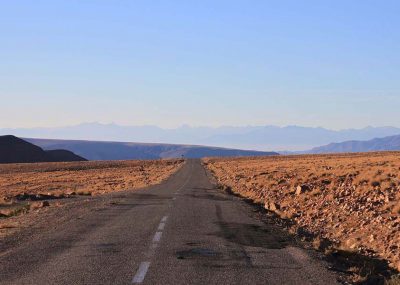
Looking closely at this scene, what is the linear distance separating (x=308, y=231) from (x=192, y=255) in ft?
20.4

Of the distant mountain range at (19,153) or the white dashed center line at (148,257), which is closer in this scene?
the white dashed center line at (148,257)

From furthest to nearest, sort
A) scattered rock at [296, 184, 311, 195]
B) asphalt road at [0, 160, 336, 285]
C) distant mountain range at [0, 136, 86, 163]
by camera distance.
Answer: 1. distant mountain range at [0, 136, 86, 163]
2. scattered rock at [296, 184, 311, 195]
3. asphalt road at [0, 160, 336, 285]

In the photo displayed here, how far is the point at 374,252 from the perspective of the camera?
12.9 meters

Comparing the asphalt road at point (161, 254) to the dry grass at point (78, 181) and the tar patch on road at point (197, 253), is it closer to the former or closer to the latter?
the tar patch on road at point (197, 253)

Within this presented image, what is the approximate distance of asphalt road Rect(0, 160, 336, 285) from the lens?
30.8ft

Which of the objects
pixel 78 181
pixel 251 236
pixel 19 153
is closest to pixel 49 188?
pixel 78 181

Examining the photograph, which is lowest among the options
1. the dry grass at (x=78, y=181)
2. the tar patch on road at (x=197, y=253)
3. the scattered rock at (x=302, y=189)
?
the dry grass at (x=78, y=181)

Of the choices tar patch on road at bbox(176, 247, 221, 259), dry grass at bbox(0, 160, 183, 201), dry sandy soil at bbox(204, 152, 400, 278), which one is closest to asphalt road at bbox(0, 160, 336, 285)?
tar patch on road at bbox(176, 247, 221, 259)

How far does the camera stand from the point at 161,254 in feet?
37.7

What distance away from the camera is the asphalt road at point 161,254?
9398mm

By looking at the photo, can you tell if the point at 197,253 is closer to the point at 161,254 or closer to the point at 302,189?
the point at 161,254

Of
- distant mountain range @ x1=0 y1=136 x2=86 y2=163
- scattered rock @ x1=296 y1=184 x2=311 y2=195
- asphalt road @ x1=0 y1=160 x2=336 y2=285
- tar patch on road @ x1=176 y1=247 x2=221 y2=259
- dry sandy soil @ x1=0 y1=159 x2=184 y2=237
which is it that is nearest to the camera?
asphalt road @ x1=0 y1=160 x2=336 y2=285

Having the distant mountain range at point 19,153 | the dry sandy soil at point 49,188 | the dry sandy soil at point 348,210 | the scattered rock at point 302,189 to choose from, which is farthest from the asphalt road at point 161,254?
the distant mountain range at point 19,153

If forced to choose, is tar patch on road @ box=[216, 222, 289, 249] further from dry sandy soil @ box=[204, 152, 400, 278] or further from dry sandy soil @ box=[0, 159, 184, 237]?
dry sandy soil @ box=[0, 159, 184, 237]
